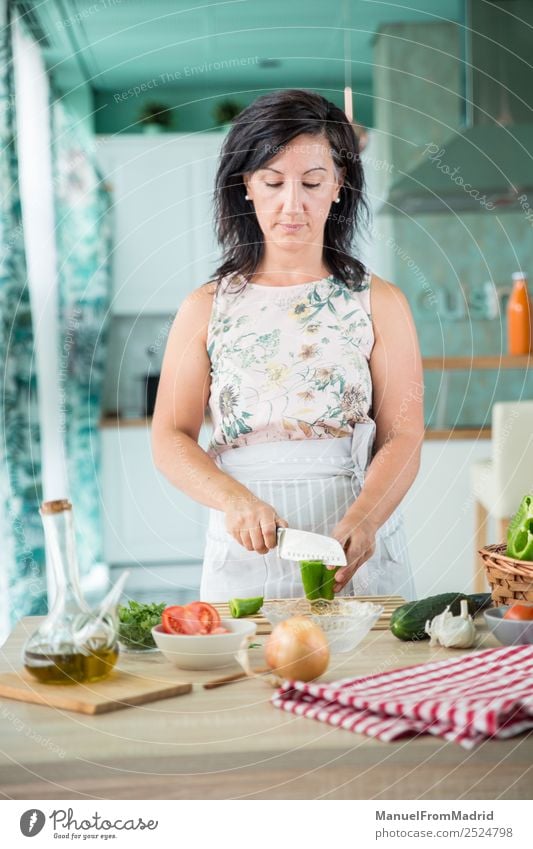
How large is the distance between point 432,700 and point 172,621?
0.25 metres

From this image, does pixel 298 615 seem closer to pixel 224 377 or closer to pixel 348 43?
pixel 224 377

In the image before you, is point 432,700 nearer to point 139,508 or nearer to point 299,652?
point 299,652

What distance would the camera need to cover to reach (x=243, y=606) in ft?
3.44

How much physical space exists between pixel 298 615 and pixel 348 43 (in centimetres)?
255

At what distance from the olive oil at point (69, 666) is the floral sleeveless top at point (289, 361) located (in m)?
0.51

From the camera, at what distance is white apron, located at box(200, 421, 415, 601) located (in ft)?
4.14

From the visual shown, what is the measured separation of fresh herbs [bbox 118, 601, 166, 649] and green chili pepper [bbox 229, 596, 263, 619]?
0.46 ft

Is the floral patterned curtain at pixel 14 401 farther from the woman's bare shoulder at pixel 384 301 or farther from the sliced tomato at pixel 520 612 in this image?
the sliced tomato at pixel 520 612

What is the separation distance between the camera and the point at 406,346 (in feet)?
4.35

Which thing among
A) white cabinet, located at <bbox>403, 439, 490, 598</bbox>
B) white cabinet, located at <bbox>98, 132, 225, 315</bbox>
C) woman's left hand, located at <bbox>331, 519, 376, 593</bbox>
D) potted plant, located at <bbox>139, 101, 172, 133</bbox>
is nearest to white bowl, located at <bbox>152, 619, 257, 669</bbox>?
woman's left hand, located at <bbox>331, 519, 376, 593</bbox>

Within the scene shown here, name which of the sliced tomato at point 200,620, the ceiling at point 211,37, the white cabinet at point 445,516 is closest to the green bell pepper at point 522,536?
the sliced tomato at point 200,620

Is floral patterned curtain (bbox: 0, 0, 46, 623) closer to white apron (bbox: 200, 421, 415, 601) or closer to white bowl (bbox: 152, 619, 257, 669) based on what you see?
white apron (bbox: 200, 421, 415, 601)

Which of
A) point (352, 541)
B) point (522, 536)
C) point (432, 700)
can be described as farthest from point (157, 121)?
point (432, 700)

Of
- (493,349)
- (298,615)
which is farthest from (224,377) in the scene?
(493,349)
